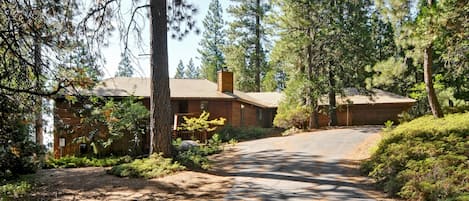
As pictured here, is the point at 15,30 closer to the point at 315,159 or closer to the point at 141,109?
the point at 315,159

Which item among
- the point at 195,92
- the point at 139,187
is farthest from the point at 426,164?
the point at 195,92

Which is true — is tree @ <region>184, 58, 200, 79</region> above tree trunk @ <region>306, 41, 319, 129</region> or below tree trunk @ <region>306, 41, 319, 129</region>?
above

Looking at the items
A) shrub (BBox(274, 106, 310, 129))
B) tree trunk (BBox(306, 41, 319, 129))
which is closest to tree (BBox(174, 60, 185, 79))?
Answer: shrub (BBox(274, 106, 310, 129))

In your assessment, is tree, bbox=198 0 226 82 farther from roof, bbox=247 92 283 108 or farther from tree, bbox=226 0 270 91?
roof, bbox=247 92 283 108

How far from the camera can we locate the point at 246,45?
127 feet

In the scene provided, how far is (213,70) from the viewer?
44906mm

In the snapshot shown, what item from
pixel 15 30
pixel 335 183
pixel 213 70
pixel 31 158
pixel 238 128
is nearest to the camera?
pixel 15 30

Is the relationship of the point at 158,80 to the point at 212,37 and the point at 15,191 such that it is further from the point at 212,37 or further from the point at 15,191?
the point at 212,37

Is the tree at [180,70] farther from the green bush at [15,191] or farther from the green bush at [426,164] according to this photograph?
the green bush at [15,191]

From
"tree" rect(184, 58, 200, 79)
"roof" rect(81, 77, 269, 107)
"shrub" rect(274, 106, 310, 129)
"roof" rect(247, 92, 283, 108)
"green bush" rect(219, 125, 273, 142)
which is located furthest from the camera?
"tree" rect(184, 58, 200, 79)

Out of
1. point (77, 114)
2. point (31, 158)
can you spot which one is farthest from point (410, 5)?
point (31, 158)

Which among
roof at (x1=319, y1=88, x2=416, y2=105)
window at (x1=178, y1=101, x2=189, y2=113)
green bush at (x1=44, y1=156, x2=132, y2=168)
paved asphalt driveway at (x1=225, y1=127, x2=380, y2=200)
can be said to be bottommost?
green bush at (x1=44, y1=156, x2=132, y2=168)

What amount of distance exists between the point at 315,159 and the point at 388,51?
26507 mm

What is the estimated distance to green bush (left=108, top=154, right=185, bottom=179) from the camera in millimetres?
10059
